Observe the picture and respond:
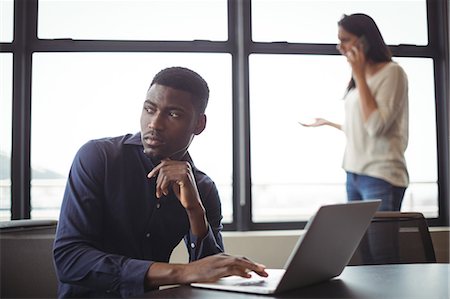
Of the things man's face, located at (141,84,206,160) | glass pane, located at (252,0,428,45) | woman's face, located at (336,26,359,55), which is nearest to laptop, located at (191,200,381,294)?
man's face, located at (141,84,206,160)

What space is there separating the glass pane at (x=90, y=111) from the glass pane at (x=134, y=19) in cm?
12

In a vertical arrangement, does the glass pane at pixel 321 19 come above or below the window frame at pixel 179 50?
above

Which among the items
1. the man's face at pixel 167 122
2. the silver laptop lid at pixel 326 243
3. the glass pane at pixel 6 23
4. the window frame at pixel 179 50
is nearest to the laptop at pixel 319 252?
the silver laptop lid at pixel 326 243

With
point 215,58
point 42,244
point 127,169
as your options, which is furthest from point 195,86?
point 215,58

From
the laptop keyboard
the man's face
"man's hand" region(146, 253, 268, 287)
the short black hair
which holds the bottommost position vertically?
the laptop keyboard

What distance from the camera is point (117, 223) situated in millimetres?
1573

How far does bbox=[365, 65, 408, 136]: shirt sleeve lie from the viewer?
2.62 metres

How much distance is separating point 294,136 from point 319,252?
2.03m

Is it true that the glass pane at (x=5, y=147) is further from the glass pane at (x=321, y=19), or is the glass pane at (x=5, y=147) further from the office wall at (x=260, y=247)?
the glass pane at (x=321, y=19)

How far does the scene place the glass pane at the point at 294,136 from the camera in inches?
124

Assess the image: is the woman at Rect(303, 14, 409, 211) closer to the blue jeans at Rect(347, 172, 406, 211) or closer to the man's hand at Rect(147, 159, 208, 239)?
the blue jeans at Rect(347, 172, 406, 211)

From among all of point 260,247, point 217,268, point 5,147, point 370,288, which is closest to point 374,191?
point 260,247

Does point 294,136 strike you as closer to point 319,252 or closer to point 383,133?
point 383,133

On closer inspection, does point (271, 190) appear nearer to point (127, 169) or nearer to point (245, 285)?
point (127, 169)
